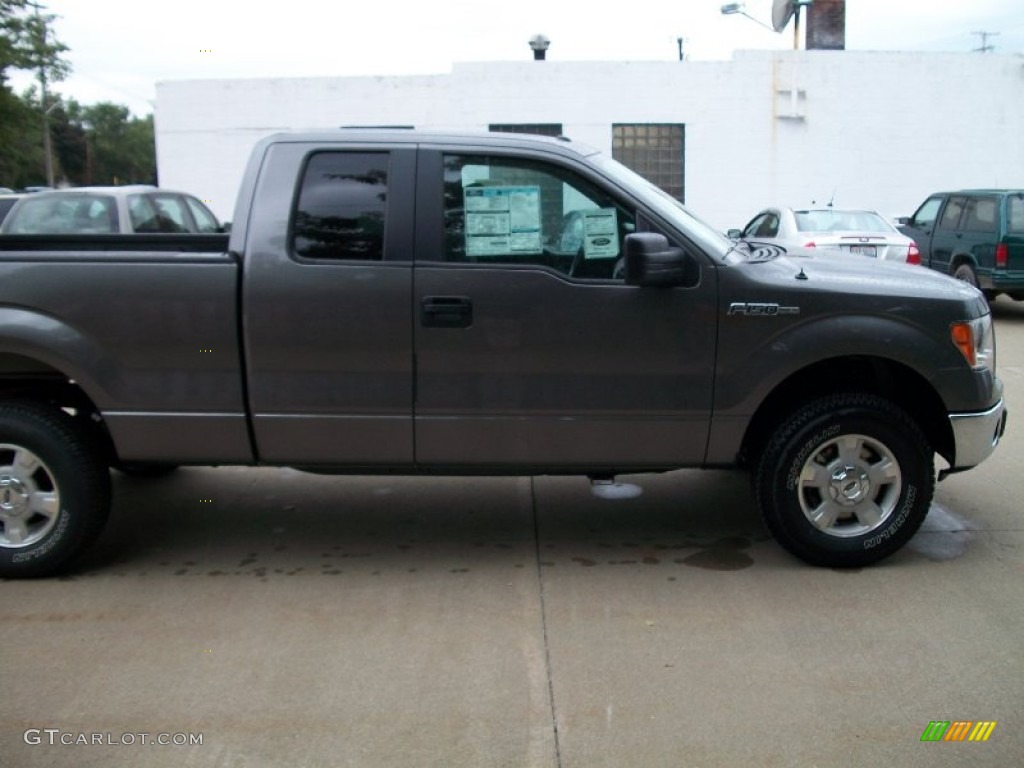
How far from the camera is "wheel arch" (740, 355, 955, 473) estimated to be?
4547mm

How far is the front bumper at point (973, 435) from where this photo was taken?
4.42 metres

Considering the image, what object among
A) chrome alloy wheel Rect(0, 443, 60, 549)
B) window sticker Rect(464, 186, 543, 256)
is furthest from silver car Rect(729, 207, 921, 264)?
chrome alloy wheel Rect(0, 443, 60, 549)

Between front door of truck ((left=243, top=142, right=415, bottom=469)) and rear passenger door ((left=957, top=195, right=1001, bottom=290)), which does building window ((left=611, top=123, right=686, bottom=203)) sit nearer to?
rear passenger door ((left=957, top=195, right=1001, bottom=290))

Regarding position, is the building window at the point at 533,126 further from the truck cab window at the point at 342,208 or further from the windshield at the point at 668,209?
the truck cab window at the point at 342,208

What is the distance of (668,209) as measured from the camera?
14.8 ft

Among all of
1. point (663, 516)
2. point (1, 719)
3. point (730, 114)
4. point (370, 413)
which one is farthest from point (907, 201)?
point (1, 719)

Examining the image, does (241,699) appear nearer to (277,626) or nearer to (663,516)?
(277,626)

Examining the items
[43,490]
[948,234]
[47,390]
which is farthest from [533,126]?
[43,490]

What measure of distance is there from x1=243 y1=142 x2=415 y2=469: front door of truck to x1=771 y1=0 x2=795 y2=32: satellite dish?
63.5 feet

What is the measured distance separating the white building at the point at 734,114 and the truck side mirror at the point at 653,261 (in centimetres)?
1662

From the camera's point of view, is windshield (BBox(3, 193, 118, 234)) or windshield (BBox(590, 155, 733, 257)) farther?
windshield (BBox(3, 193, 118, 234))

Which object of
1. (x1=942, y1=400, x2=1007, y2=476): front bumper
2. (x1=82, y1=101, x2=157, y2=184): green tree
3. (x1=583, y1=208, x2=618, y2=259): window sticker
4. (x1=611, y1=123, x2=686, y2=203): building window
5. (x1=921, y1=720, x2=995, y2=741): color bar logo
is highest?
(x1=82, y1=101, x2=157, y2=184): green tree

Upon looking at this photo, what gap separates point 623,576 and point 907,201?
18645 mm

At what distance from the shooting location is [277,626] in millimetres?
4055
